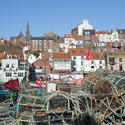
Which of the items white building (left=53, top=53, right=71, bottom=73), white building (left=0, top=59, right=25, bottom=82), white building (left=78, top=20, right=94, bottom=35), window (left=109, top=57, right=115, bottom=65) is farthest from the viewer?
white building (left=78, top=20, right=94, bottom=35)

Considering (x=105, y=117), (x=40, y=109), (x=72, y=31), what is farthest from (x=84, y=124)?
(x=72, y=31)

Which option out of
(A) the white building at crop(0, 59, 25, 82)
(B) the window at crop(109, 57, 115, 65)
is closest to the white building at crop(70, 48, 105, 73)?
(B) the window at crop(109, 57, 115, 65)

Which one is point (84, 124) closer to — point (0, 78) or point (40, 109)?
point (40, 109)

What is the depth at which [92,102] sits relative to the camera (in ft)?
38.5

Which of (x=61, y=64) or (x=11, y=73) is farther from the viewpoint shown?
(x=61, y=64)

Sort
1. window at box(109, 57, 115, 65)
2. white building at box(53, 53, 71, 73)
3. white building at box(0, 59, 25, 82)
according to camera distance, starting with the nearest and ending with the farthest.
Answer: white building at box(0, 59, 25, 82) → white building at box(53, 53, 71, 73) → window at box(109, 57, 115, 65)

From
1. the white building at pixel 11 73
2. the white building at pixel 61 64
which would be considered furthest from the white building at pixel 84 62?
the white building at pixel 11 73

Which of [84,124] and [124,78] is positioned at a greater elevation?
[124,78]

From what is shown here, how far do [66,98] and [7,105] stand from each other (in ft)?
12.8

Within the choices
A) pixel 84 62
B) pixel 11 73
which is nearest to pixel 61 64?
pixel 84 62

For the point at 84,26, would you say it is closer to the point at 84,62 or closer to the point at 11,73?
the point at 84,62

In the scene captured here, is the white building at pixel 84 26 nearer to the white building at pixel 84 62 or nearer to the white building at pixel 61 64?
the white building at pixel 84 62

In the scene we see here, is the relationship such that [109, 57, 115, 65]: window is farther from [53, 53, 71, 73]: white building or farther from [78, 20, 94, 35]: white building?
[78, 20, 94, 35]: white building

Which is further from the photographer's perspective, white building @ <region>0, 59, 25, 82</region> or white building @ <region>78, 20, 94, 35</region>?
white building @ <region>78, 20, 94, 35</region>
